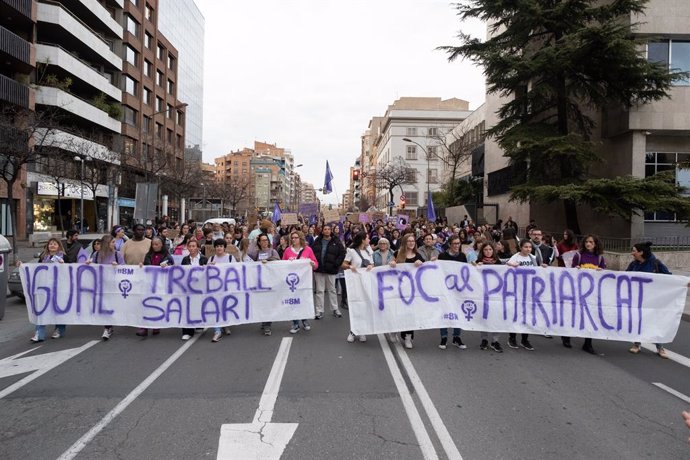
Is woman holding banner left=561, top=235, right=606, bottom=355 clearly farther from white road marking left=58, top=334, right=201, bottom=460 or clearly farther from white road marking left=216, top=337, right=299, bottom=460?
white road marking left=58, top=334, right=201, bottom=460

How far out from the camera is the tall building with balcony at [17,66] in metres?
26.6

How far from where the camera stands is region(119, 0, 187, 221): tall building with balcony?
1597 inches

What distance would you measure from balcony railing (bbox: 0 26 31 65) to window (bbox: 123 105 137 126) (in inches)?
617

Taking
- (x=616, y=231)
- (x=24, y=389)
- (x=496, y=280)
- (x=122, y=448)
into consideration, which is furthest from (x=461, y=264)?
(x=616, y=231)

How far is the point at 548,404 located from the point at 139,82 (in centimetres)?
5180

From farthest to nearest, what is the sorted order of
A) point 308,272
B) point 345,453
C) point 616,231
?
1. point 616,231
2. point 308,272
3. point 345,453

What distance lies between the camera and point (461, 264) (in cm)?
715

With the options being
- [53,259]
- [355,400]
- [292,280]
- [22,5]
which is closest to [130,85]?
[22,5]

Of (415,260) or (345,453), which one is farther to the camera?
(415,260)

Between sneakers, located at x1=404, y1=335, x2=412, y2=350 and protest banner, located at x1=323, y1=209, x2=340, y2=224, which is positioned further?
protest banner, located at x1=323, y1=209, x2=340, y2=224

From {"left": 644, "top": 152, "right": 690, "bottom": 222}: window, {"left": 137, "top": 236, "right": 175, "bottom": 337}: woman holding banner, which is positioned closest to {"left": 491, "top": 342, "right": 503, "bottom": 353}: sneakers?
{"left": 137, "top": 236, "right": 175, "bottom": 337}: woman holding banner

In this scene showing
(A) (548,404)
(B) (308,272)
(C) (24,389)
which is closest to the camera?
(A) (548,404)

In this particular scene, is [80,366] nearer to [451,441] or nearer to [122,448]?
[122,448]

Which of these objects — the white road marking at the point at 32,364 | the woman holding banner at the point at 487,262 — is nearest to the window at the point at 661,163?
the woman holding banner at the point at 487,262
